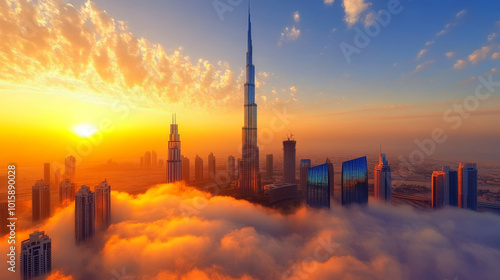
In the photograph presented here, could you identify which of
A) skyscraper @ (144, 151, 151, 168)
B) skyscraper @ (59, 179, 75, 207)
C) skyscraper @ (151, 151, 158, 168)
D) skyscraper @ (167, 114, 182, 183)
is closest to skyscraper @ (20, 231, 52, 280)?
skyscraper @ (59, 179, 75, 207)

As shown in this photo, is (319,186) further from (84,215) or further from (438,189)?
(84,215)

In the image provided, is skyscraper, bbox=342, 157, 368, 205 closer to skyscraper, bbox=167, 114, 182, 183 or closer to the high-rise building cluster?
the high-rise building cluster

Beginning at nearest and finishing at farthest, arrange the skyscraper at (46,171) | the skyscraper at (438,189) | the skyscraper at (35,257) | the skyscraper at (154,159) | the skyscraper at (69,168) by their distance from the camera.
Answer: the skyscraper at (35,257)
the skyscraper at (438,189)
the skyscraper at (46,171)
the skyscraper at (69,168)
the skyscraper at (154,159)

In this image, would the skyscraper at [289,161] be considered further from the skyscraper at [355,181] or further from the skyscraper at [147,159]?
the skyscraper at [147,159]

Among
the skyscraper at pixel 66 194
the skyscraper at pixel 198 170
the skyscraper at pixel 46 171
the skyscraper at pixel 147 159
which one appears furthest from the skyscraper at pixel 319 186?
the skyscraper at pixel 147 159

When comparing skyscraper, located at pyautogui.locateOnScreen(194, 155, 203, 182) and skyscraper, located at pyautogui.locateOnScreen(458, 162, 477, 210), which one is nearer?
skyscraper, located at pyautogui.locateOnScreen(458, 162, 477, 210)

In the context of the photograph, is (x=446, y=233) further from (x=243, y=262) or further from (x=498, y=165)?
(x=498, y=165)

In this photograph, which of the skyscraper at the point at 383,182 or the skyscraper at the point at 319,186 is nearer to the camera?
the skyscraper at the point at 319,186
